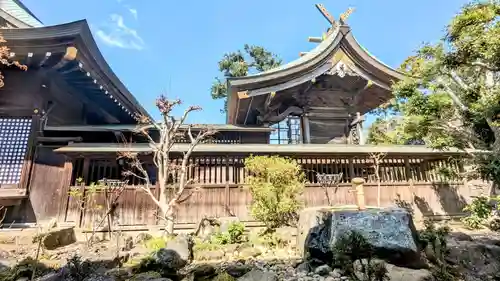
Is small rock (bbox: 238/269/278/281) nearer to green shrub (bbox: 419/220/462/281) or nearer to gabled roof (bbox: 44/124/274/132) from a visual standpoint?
green shrub (bbox: 419/220/462/281)

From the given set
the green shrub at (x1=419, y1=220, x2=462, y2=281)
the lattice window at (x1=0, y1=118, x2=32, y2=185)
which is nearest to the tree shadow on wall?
the green shrub at (x1=419, y1=220, x2=462, y2=281)

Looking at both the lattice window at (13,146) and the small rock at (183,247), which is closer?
the small rock at (183,247)

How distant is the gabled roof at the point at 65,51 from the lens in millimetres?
7230

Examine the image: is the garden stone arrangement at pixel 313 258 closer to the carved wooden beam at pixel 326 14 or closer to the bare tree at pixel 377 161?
the bare tree at pixel 377 161

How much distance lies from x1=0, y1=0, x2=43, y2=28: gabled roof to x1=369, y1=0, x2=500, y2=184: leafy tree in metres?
11.2

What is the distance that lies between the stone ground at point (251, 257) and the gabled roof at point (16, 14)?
592cm

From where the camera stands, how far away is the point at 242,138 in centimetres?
1188

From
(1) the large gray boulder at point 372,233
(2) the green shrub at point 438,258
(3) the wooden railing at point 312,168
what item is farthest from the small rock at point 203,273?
(3) the wooden railing at point 312,168

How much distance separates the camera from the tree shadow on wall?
32.0 feet

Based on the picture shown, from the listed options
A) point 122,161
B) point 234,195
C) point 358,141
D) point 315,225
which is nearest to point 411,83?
point 358,141

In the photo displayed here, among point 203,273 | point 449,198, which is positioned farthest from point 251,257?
point 449,198

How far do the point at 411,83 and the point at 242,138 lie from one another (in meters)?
6.26

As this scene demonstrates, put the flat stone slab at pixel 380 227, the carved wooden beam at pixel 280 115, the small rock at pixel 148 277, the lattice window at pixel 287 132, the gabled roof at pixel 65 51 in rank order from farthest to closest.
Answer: the lattice window at pixel 287 132, the carved wooden beam at pixel 280 115, the gabled roof at pixel 65 51, the flat stone slab at pixel 380 227, the small rock at pixel 148 277

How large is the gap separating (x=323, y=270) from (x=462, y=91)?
237 inches
